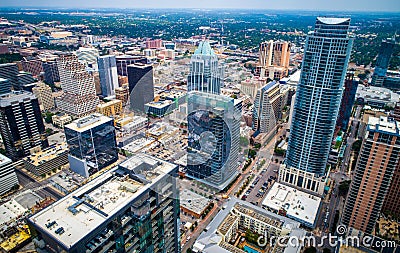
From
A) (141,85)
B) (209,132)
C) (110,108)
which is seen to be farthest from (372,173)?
(110,108)

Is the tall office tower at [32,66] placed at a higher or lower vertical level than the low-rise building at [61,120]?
higher

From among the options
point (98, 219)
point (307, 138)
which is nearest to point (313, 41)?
point (307, 138)

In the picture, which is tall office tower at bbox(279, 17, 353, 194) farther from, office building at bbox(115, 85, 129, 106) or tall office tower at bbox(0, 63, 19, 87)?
tall office tower at bbox(0, 63, 19, 87)

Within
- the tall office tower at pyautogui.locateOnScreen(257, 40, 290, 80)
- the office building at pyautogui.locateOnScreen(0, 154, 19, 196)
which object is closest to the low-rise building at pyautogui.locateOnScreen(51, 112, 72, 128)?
the office building at pyautogui.locateOnScreen(0, 154, 19, 196)

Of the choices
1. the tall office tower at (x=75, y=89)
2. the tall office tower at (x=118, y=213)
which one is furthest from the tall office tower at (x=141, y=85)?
the tall office tower at (x=118, y=213)

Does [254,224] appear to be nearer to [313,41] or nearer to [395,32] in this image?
[313,41]

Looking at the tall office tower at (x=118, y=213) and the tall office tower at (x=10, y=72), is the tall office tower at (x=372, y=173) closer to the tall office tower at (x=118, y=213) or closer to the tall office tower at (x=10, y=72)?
the tall office tower at (x=118, y=213)

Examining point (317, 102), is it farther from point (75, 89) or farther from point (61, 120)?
point (75, 89)
